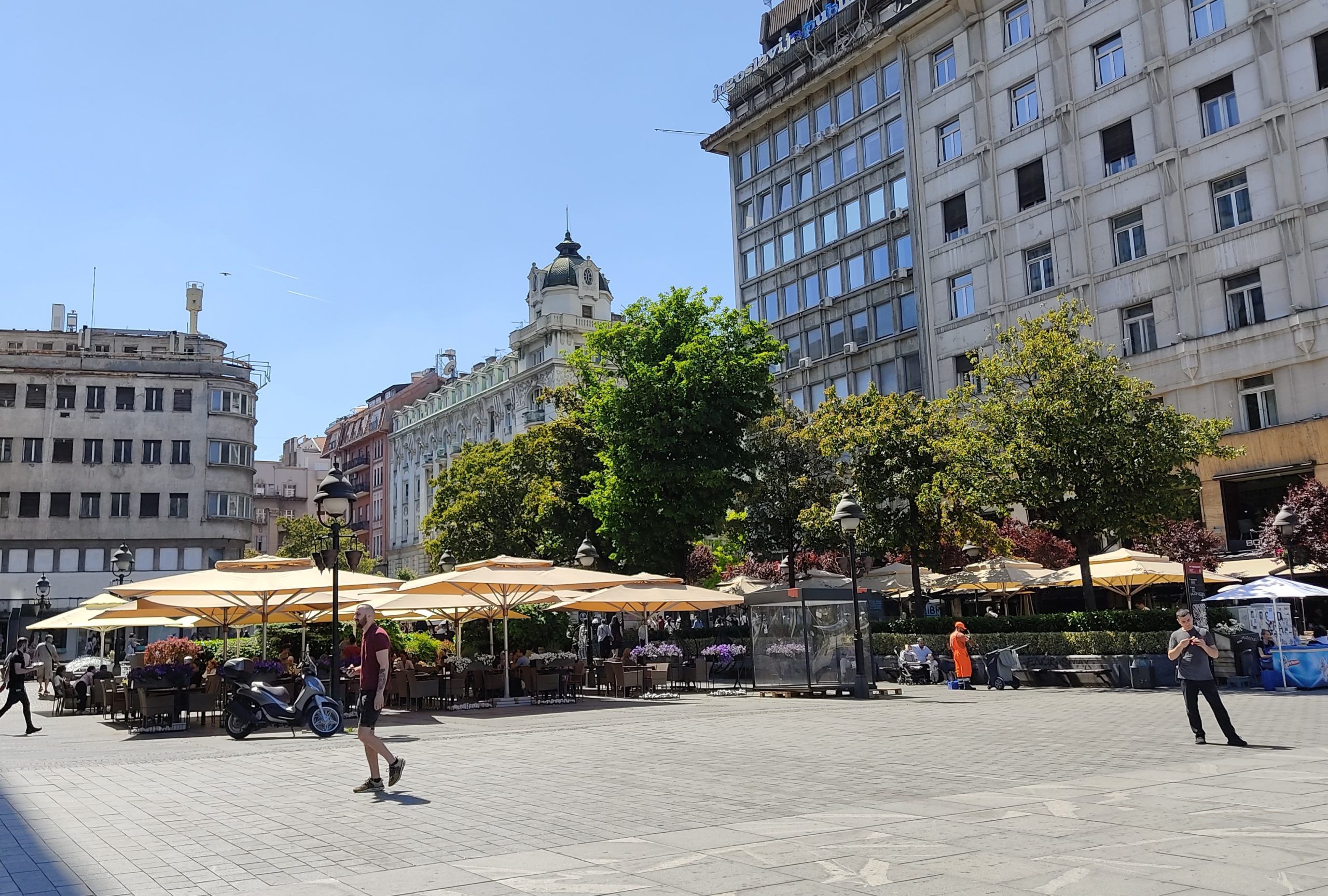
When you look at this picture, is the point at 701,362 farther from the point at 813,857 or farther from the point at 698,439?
the point at 813,857

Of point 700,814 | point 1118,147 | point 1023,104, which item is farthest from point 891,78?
point 700,814

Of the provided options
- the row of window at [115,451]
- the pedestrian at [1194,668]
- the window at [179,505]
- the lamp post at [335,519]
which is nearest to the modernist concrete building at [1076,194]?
the pedestrian at [1194,668]

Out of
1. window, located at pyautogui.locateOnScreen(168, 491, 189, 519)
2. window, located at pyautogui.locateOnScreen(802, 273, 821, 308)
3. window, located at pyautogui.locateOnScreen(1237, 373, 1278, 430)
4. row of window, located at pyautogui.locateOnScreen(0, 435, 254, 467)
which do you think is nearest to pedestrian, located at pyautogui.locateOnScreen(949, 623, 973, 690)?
window, located at pyautogui.locateOnScreen(1237, 373, 1278, 430)

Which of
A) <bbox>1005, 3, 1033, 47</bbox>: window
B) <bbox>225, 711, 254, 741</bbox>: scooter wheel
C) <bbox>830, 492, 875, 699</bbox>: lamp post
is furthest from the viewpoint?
<bbox>1005, 3, 1033, 47</bbox>: window

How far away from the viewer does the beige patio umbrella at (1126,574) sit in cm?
2661

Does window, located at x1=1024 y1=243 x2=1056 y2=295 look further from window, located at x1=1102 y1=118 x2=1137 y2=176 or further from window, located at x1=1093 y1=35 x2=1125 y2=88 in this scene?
window, located at x1=1093 y1=35 x2=1125 y2=88

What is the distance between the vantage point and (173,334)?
6938 cm

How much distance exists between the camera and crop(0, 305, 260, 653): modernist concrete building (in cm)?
6169

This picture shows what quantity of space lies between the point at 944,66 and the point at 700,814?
4373 cm

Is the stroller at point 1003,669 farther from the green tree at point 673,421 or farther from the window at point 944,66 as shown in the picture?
the window at point 944,66

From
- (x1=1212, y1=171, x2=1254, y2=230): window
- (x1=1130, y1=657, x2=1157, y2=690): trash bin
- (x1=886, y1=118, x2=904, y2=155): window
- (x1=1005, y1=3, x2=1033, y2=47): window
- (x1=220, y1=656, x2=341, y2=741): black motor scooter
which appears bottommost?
(x1=1130, y1=657, x2=1157, y2=690): trash bin

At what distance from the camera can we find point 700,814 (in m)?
8.99

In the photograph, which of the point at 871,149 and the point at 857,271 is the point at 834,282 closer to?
the point at 857,271

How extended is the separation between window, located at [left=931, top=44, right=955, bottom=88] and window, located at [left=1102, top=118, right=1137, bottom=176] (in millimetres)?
8815
